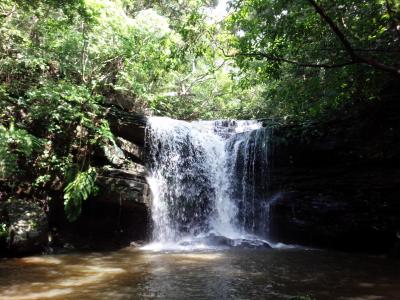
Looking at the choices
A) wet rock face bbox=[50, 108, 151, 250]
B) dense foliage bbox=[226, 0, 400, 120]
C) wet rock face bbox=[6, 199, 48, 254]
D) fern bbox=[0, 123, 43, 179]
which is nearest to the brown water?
wet rock face bbox=[6, 199, 48, 254]

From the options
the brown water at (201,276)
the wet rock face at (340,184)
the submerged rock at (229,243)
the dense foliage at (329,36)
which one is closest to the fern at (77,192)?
the brown water at (201,276)

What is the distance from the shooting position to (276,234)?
1134cm

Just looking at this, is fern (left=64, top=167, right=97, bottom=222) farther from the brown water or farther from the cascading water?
the cascading water

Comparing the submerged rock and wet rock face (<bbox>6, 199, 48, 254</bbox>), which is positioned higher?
wet rock face (<bbox>6, 199, 48, 254</bbox>)

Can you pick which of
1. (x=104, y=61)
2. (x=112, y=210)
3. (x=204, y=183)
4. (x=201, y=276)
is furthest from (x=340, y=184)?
(x=104, y=61)

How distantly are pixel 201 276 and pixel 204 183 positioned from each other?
6320mm

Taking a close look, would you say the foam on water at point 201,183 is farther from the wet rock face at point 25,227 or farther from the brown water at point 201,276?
the wet rock face at point 25,227

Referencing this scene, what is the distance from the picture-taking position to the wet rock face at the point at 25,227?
8.25 meters

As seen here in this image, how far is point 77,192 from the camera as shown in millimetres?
9180

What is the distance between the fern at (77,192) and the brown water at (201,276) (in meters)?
1.20

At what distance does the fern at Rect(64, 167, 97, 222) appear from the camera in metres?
9.20

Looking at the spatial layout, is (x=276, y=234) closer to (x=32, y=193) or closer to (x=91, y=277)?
(x=91, y=277)

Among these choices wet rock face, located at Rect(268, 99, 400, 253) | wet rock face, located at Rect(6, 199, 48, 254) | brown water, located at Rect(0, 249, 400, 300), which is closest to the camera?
brown water, located at Rect(0, 249, 400, 300)

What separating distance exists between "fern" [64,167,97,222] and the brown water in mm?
1198
